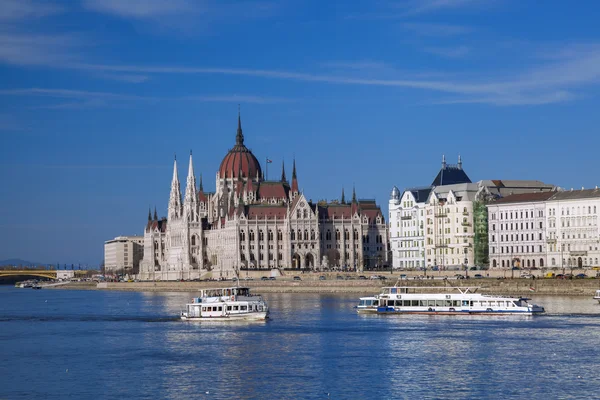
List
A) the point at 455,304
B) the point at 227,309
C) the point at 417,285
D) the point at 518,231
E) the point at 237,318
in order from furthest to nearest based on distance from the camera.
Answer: the point at 518,231 < the point at 417,285 < the point at 455,304 < the point at 227,309 < the point at 237,318

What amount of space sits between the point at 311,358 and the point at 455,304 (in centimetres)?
3394

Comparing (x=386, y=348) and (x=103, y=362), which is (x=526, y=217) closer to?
(x=386, y=348)

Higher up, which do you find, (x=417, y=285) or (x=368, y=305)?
(x=417, y=285)

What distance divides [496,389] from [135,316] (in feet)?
186

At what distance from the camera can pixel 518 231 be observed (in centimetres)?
15188

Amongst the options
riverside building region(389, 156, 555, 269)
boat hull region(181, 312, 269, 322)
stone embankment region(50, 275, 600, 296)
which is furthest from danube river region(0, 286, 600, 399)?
riverside building region(389, 156, 555, 269)

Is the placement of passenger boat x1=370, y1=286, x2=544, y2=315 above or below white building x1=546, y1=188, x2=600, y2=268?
below

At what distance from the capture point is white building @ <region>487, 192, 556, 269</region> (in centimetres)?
14900

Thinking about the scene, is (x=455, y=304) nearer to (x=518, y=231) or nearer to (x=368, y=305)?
(x=368, y=305)

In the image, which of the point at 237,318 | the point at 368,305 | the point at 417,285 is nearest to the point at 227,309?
the point at 237,318

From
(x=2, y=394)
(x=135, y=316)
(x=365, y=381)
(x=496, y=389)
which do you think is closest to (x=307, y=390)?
(x=365, y=381)

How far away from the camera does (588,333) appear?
76125 millimetres

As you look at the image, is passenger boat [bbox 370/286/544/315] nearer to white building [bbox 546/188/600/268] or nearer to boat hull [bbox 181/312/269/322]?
boat hull [bbox 181/312/269/322]

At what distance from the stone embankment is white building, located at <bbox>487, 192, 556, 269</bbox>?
1687 cm
